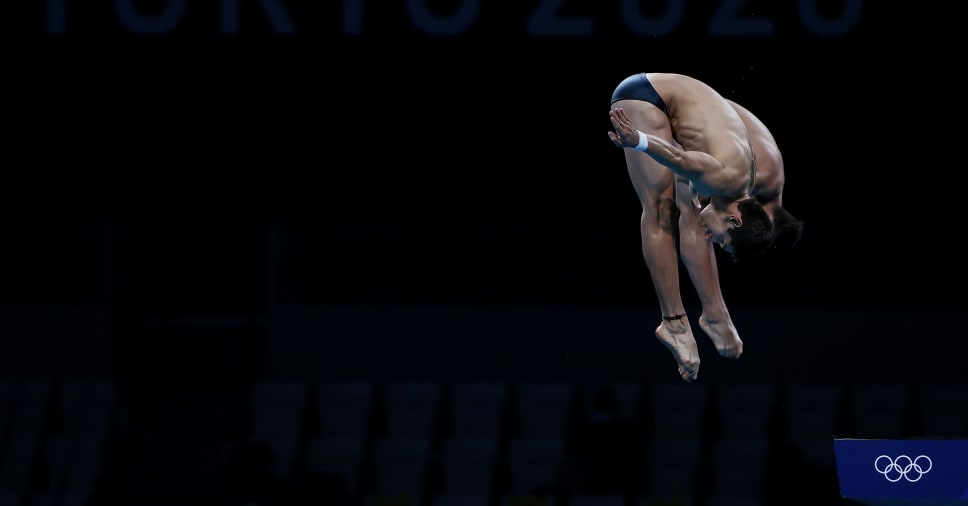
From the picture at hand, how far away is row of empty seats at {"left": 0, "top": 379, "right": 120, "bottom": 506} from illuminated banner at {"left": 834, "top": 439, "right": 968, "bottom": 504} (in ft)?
18.8

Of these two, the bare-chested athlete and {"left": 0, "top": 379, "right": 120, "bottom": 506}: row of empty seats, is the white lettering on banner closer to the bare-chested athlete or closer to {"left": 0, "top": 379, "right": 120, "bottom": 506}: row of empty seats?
the bare-chested athlete

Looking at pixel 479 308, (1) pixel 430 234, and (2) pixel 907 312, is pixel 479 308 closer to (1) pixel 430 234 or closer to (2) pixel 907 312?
(1) pixel 430 234

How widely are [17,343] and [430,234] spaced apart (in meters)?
3.86

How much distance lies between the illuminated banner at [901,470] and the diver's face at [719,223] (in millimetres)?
1431

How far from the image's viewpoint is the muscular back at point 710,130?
3.90m

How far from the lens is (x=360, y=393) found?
8992 mm

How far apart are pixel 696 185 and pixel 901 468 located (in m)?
1.85

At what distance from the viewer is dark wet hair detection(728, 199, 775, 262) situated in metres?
3.99

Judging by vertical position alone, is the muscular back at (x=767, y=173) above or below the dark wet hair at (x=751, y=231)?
above

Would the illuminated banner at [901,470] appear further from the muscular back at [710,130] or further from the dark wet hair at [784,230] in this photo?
the muscular back at [710,130]

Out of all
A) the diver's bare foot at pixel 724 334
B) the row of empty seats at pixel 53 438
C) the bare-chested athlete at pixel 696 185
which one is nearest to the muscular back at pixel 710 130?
the bare-chested athlete at pixel 696 185

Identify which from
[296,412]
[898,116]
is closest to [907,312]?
[898,116]

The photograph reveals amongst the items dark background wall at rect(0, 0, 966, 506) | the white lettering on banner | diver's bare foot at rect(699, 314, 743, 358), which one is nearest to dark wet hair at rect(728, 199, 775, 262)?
diver's bare foot at rect(699, 314, 743, 358)

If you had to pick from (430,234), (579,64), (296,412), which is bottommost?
(296,412)
